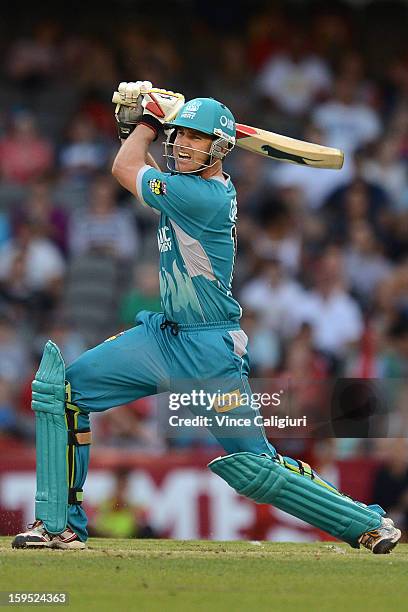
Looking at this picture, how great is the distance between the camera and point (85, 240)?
1311 centimetres

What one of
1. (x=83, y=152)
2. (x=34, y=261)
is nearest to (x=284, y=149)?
(x=34, y=261)

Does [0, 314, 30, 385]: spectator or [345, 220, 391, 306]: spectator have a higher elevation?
[345, 220, 391, 306]: spectator

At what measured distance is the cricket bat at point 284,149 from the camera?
728cm

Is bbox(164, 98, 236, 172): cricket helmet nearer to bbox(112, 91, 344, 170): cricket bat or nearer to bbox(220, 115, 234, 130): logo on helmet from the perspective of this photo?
bbox(220, 115, 234, 130): logo on helmet

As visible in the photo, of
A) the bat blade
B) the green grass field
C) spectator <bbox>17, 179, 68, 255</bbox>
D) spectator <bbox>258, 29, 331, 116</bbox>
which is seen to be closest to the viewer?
the green grass field

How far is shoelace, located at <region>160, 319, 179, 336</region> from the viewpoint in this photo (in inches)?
270

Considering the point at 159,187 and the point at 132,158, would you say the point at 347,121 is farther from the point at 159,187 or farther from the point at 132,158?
the point at 159,187

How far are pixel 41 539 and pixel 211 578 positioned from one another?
3.65ft

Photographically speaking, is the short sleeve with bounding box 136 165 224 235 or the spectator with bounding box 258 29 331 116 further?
the spectator with bounding box 258 29 331 116

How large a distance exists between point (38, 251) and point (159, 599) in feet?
25.5

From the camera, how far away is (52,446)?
6.73 m

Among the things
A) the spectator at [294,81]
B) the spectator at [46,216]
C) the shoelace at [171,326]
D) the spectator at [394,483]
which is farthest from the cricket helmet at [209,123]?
the spectator at [294,81]

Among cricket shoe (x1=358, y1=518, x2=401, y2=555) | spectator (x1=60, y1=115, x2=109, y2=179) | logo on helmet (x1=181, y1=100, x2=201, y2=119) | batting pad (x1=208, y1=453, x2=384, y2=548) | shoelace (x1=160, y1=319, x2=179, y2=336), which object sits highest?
spectator (x1=60, y1=115, x2=109, y2=179)

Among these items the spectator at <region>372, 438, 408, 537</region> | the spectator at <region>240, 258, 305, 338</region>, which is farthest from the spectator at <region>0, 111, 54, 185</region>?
the spectator at <region>372, 438, 408, 537</region>
